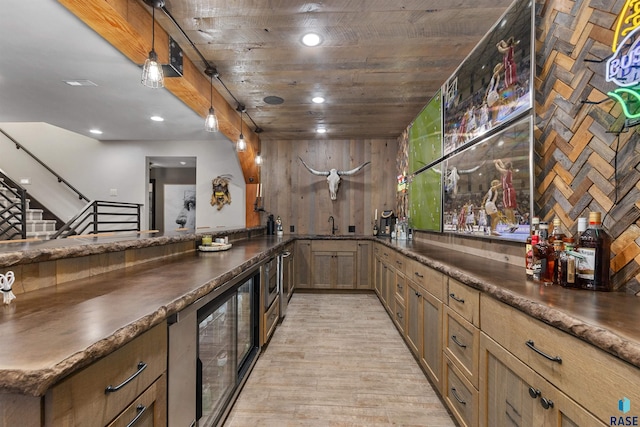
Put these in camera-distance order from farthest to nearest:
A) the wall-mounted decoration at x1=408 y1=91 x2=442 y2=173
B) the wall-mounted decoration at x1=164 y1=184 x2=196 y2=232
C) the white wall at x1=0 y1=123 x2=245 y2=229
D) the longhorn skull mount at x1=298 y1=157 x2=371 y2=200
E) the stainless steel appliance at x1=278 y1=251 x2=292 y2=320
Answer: the wall-mounted decoration at x1=164 y1=184 x2=196 y2=232
the white wall at x1=0 y1=123 x2=245 y2=229
the longhorn skull mount at x1=298 y1=157 x2=371 y2=200
the stainless steel appliance at x1=278 y1=251 x2=292 y2=320
the wall-mounted decoration at x1=408 y1=91 x2=442 y2=173

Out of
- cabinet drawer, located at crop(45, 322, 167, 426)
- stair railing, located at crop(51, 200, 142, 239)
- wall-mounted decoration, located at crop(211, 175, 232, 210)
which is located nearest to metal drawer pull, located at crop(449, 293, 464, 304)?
cabinet drawer, located at crop(45, 322, 167, 426)

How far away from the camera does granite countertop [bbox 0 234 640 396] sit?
634 millimetres

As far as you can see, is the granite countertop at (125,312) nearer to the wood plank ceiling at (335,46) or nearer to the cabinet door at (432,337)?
the cabinet door at (432,337)

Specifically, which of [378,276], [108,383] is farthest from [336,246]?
[108,383]

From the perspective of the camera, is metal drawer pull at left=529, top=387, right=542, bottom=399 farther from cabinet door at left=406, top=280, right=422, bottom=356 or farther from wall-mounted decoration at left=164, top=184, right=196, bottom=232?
wall-mounted decoration at left=164, top=184, right=196, bottom=232

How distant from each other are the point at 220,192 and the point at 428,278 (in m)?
4.88

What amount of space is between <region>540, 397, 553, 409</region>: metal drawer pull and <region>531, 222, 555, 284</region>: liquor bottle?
535 mm

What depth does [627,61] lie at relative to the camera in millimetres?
1164

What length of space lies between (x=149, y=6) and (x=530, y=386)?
2961 millimetres

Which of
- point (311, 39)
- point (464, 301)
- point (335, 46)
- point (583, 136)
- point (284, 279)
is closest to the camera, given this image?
point (583, 136)

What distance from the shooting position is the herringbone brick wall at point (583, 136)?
3.99ft

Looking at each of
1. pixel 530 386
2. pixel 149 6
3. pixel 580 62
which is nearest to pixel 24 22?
pixel 149 6

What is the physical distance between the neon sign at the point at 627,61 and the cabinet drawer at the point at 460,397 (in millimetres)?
1393

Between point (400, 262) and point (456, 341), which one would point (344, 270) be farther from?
point (456, 341)
